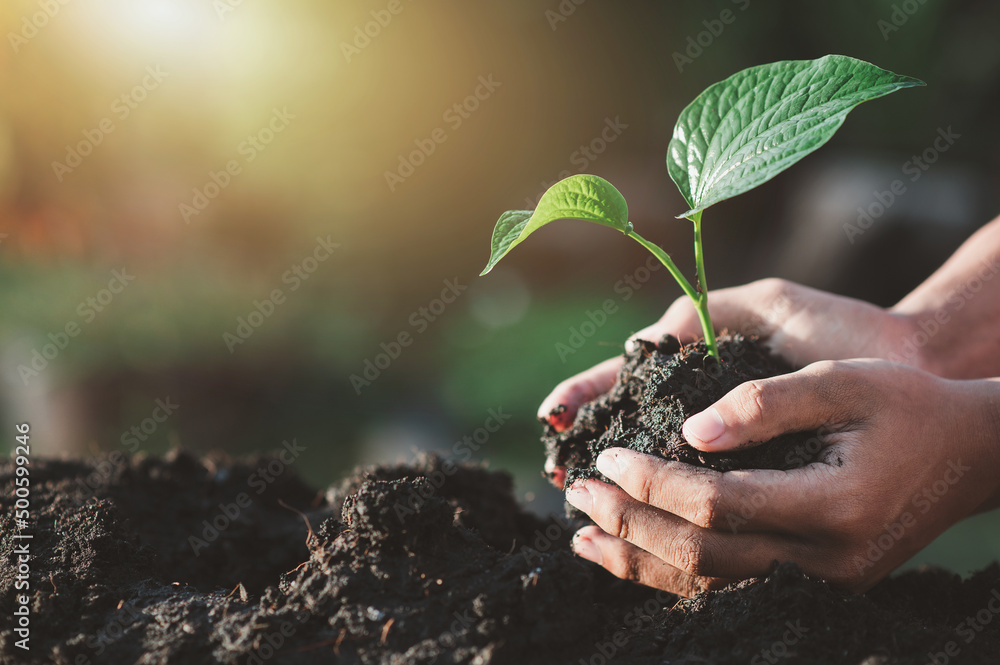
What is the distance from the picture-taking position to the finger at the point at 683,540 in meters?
0.87

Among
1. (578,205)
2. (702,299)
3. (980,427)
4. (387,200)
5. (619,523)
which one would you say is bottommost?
(980,427)

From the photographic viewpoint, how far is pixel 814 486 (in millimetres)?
843

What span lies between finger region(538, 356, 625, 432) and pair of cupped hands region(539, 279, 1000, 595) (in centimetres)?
21

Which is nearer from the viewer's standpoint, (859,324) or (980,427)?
(980,427)

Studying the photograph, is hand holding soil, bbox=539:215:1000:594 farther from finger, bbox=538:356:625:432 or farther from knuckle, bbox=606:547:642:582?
finger, bbox=538:356:625:432

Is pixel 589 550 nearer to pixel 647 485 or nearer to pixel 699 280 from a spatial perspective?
pixel 647 485

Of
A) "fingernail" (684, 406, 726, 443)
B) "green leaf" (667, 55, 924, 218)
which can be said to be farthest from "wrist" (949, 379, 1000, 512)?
"green leaf" (667, 55, 924, 218)

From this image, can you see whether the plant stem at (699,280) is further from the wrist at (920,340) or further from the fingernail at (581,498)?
the wrist at (920,340)

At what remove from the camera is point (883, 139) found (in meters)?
3.88

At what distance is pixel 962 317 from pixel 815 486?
34.2 inches

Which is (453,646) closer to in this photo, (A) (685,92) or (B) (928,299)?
(B) (928,299)

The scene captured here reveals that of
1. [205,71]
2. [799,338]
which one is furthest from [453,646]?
[205,71]

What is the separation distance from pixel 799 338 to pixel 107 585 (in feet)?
3.87

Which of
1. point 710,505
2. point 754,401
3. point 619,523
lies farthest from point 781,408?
point 619,523
